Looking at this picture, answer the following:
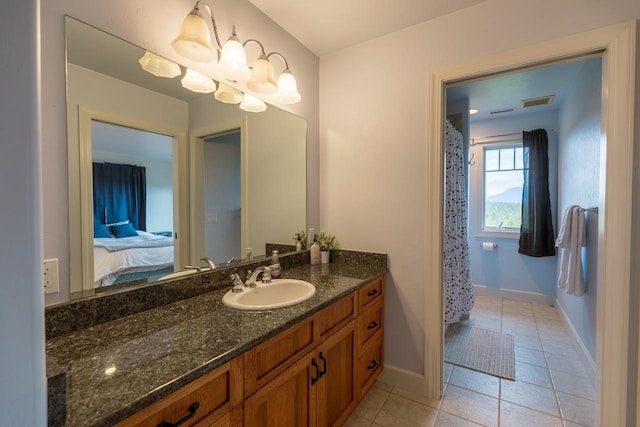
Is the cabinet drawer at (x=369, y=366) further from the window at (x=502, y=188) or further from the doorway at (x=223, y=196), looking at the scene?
the window at (x=502, y=188)

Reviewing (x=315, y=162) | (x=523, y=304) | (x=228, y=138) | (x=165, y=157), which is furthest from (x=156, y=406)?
(x=523, y=304)

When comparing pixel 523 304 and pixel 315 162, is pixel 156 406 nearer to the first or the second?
pixel 315 162

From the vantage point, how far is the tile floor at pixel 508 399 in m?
1.68

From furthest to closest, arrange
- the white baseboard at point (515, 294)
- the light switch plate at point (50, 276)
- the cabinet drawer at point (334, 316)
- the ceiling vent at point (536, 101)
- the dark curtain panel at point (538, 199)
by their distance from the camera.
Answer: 1. the white baseboard at point (515, 294)
2. the dark curtain panel at point (538, 199)
3. the ceiling vent at point (536, 101)
4. the cabinet drawer at point (334, 316)
5. the light switch plate at point (50, 276)

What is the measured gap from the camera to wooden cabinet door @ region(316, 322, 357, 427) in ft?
4.39

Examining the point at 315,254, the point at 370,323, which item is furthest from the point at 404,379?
the point at 315,254

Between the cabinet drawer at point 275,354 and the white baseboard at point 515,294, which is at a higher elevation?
the cabinet drawer at point 275,354

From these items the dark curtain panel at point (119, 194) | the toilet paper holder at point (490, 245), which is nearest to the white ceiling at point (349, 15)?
the dark curtain panel at point (119, 194)

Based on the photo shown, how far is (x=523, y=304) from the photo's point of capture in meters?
3.53

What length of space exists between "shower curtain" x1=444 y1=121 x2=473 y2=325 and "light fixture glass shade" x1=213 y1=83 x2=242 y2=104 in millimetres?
A: 1782

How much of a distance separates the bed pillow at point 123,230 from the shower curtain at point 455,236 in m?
2.28

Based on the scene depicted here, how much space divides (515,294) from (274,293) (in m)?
3.51

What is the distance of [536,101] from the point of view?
10.4 ft

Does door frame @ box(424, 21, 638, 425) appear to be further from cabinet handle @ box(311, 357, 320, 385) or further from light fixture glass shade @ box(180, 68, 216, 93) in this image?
light fixture glass shade @ box(180, 68, 216, 93)
